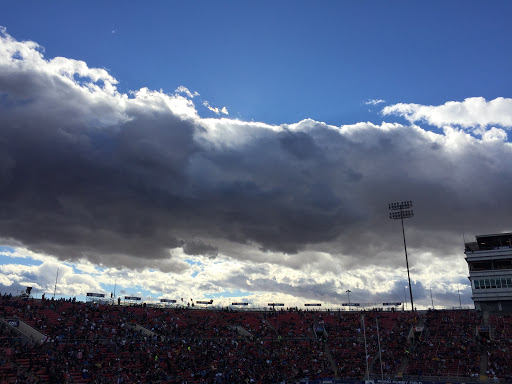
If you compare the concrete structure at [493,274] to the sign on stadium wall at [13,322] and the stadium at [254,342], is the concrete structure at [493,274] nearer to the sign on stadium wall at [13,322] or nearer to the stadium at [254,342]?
the stadium at [254,342]

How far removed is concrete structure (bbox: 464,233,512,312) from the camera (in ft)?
272

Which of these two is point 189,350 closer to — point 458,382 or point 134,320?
point 134,320

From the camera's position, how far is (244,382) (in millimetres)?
55844

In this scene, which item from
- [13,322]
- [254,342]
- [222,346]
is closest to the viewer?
[13,322]

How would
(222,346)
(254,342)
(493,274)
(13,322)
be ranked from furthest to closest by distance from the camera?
(493,274) < (254,342) < (222,346) < (13,322)

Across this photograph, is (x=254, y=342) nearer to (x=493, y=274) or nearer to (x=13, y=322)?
(x=13, y=322)

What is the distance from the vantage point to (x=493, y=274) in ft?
276

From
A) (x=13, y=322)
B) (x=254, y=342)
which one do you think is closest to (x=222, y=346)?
(x=254, y=342)

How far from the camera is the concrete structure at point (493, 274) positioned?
272ft

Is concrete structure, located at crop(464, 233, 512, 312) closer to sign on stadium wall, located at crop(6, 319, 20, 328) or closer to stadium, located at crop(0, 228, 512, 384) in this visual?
stadium, located at crop(0, 228, 512, 384)

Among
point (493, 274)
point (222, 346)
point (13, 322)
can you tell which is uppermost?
point (493, 274)

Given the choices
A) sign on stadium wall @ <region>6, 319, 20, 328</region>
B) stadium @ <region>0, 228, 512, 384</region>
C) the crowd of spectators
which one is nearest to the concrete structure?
stadium @ <region>0, 228, 512, 384</region>

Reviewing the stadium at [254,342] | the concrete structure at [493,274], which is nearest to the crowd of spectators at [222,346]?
the stadium at [254,342]

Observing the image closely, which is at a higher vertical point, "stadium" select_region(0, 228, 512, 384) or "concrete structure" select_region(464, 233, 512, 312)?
"concrete structure" select_region(464, 233, 512, 312)
